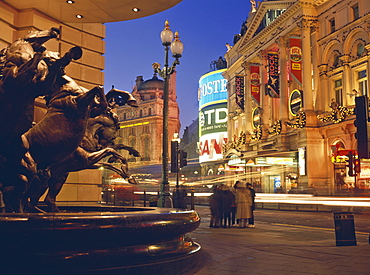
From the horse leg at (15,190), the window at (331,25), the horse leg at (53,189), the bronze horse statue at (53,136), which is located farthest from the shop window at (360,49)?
the horse leg at (15,190)

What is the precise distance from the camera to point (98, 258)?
16.8 ft

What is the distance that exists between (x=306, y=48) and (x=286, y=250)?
3301 cm

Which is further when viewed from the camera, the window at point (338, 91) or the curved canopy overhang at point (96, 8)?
the window at point (338, 91)

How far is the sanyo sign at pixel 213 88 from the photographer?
7156 cm

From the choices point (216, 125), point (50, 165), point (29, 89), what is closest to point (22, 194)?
point (50, 165)

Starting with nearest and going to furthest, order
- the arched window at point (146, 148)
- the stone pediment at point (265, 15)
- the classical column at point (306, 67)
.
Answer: the classical column at point (306, 67) → the stone pediment at point (265, 15) → the arched window at point (146, 148)

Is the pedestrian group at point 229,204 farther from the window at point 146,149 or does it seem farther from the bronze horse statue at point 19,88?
the window at point 146,149

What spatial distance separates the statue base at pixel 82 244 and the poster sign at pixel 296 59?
3511 centimetres

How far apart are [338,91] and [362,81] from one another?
115 inches

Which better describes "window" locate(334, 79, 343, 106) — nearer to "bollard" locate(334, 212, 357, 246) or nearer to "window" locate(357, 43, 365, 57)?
"window" locate(357, 43, 365, 57)

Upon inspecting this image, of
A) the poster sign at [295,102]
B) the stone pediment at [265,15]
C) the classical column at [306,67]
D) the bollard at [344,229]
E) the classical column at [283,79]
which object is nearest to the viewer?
the bollard at [344,229]

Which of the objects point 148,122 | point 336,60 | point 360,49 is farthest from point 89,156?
point 148,122

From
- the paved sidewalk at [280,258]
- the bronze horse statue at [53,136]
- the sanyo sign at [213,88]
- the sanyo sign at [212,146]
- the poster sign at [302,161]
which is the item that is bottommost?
the paved sidewalk at [280,258]

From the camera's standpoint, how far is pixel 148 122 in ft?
309
